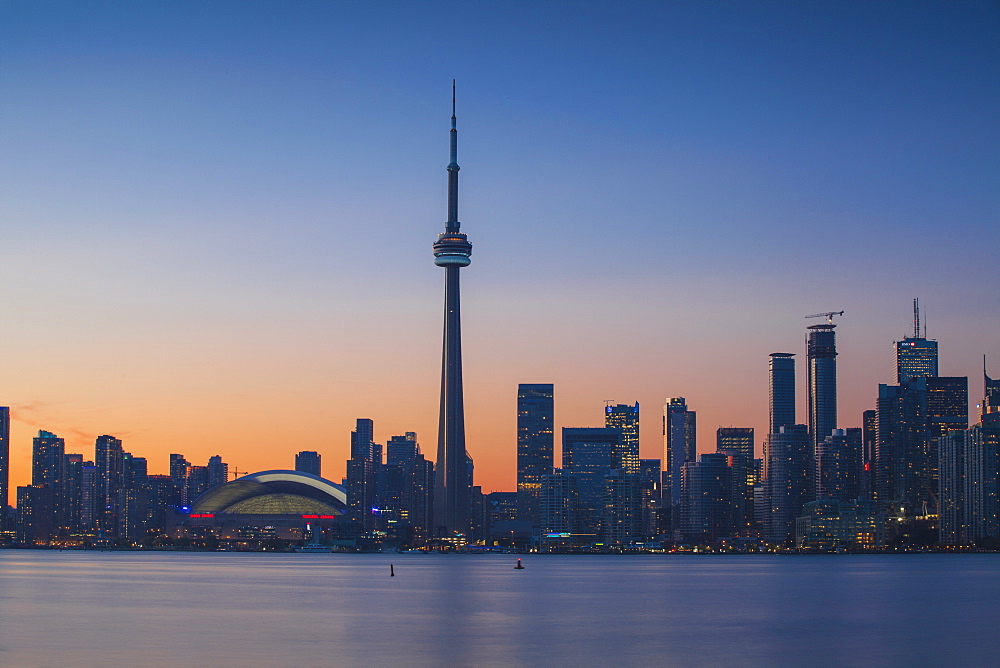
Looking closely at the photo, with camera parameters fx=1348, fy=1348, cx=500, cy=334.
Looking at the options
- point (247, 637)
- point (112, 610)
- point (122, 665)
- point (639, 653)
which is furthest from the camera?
point (112, 610)

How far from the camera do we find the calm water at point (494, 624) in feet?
211

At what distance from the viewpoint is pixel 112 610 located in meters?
97.2

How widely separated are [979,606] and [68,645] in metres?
71.6

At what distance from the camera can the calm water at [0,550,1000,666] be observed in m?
64.4

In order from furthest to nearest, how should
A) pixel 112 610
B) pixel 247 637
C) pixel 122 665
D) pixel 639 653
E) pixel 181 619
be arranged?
pixel 112 610 → pixel 181 619 → pixel 247 637 → pixel 639 653 → pixel 122 665

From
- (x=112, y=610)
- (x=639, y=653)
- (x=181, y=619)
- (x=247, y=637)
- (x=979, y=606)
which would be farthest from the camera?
(x=979, y=606)

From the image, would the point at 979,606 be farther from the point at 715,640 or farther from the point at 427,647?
the point at 427,647

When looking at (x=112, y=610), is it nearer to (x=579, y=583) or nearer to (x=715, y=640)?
(x=715, y=640)

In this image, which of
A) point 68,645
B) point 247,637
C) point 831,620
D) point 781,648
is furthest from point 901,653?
point 68,645

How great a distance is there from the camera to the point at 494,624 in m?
84.3

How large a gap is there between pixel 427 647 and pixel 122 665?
1583 cm

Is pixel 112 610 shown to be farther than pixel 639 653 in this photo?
Yes

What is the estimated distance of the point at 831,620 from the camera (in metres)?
90.5

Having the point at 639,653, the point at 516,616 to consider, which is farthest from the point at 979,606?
the point at 639,653
